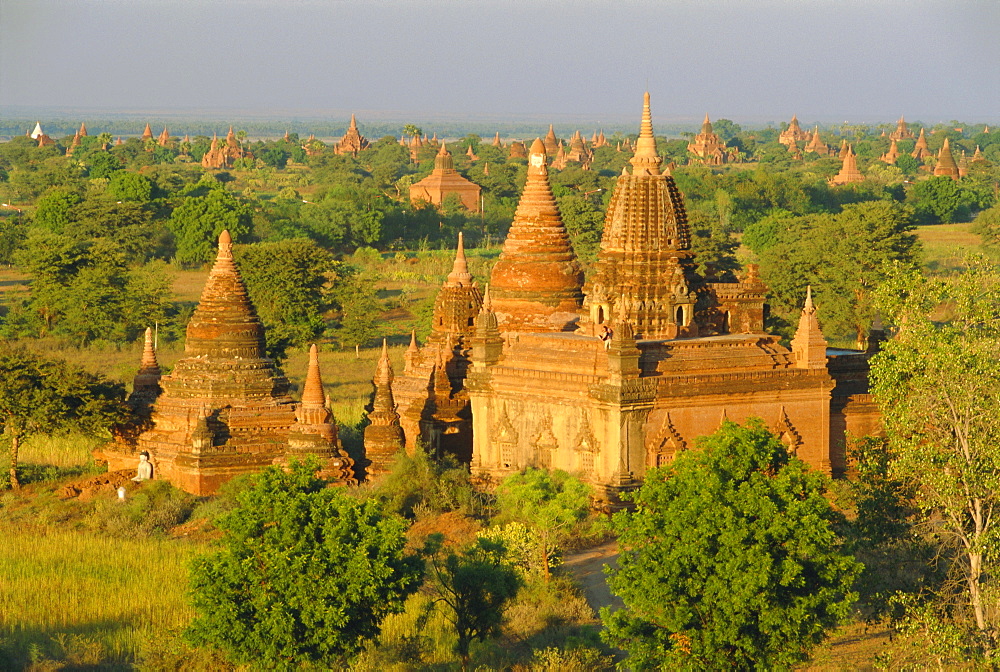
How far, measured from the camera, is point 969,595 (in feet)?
79.7

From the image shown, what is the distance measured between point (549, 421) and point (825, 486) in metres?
8.69

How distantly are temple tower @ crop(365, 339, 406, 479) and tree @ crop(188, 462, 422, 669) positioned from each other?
10112 millimetres

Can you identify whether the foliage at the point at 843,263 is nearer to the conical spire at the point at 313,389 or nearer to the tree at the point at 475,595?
the conical spire at the point at 313,389

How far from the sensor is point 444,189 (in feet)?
383

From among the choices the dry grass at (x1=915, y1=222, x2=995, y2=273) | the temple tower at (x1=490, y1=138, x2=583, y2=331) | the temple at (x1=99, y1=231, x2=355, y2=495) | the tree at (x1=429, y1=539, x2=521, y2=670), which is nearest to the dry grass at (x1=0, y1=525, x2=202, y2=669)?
the temple at (x1=99, y1=231, x2=355, y2=495)

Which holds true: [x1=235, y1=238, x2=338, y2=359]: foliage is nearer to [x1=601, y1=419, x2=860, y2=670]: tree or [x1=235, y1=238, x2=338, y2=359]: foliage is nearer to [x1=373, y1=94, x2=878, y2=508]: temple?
[x1=373, y1=94, x2=878, y2=508]: temple

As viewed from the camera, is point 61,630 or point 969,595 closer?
point 969,595

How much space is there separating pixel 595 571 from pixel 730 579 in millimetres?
7406

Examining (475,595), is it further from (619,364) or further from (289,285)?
(289,285)

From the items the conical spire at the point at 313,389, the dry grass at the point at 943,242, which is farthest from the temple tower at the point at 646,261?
the dry grass at the point at 943,242

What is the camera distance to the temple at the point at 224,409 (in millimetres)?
35219

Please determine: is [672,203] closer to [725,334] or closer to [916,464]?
[725,334]

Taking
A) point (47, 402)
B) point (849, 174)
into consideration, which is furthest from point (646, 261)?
point (849, 174)

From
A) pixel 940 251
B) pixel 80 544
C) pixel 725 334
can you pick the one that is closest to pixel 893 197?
pixel 940 251
